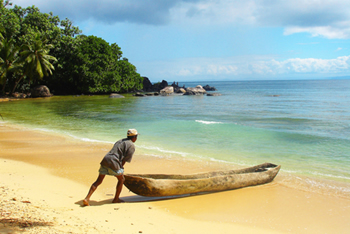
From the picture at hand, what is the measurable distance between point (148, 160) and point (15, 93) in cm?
3701

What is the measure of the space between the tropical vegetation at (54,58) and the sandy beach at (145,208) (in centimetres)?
3166

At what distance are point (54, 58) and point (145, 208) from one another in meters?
38.0

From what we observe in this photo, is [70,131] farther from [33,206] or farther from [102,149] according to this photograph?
[33,206]

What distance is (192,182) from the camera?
5465mm

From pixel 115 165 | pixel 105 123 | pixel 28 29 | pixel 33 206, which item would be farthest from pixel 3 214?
pixel 28 29

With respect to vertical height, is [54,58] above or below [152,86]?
above

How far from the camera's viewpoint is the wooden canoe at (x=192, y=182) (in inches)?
201

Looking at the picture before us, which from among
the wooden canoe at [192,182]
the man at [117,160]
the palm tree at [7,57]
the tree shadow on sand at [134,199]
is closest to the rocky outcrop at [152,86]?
the palm tree at [7,57]

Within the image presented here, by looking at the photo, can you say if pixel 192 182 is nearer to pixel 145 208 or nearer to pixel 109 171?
pixel 145 208

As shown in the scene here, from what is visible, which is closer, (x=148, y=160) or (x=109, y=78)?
(x=148, y=160)

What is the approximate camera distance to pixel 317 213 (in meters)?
5.11

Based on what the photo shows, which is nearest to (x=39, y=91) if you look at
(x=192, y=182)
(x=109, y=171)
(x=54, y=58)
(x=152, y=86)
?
(x=54, y=58)

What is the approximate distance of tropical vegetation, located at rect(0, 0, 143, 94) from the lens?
34438 mm

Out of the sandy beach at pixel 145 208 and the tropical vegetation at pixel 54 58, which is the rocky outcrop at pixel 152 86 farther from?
the sandy beach at pixel 145 208
